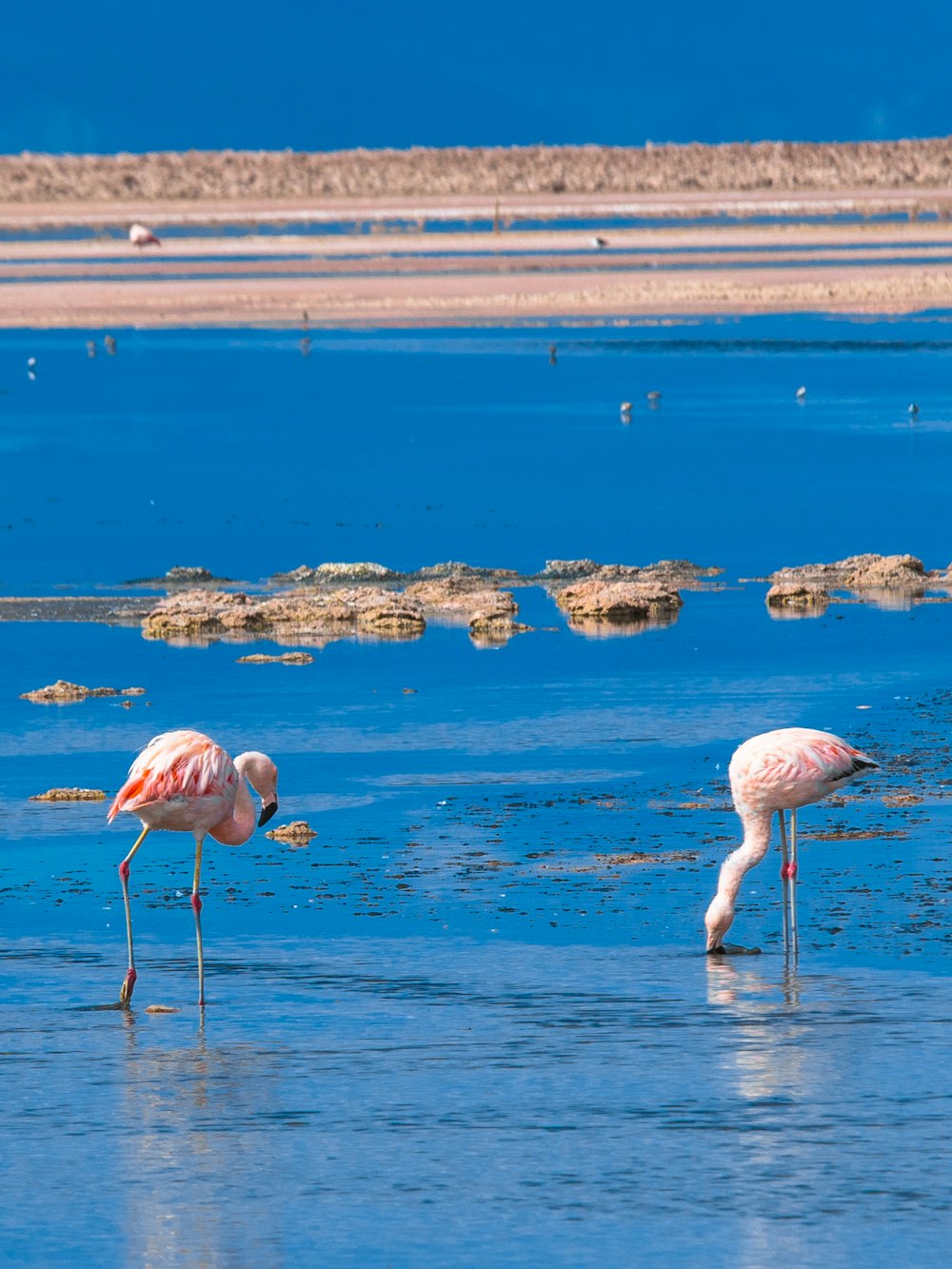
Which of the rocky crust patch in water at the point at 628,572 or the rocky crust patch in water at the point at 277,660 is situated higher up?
the rocky crust patch in water at the point at 628,572

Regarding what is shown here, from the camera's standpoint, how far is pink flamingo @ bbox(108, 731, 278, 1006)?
9.94 m

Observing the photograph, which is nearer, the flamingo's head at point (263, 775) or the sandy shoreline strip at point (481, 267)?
the flamingo's head at point (263, 775)

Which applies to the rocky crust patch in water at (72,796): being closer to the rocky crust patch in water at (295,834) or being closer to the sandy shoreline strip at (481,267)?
the rocky crust patch in water at (295,834)

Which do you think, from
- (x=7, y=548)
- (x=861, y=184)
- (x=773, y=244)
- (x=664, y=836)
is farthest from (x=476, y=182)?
(x=664, y=836)

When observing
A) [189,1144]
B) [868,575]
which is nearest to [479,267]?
[868,575]

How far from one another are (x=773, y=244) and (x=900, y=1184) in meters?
65.0

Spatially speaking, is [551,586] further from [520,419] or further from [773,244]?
[773,244]

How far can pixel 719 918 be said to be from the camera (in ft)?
33.2

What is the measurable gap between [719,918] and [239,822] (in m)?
2.02

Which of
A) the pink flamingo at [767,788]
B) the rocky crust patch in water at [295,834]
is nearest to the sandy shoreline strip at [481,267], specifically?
the rocky crust patch in water at [295,834]

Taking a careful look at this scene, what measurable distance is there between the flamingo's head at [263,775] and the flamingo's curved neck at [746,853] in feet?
6.18

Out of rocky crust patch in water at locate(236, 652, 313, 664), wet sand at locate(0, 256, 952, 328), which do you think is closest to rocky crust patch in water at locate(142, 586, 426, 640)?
rocky crust patch in water at locate(236, 652, 313, 664)

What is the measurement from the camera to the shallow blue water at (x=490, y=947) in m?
7.60

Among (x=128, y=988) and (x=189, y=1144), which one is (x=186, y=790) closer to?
(x=128, y=988)
